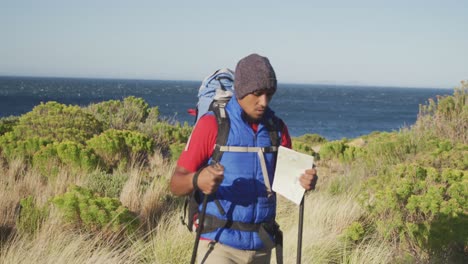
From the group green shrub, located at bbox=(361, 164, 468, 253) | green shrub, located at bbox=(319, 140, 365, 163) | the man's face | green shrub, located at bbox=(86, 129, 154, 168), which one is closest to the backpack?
the man's face

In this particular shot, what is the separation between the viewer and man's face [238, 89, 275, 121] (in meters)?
2.54

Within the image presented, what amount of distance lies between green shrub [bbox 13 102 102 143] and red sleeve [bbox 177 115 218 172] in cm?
673

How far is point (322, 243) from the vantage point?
511 cm

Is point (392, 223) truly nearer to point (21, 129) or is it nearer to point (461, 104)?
point (461, 104)

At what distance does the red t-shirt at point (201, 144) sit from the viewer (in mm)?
2467

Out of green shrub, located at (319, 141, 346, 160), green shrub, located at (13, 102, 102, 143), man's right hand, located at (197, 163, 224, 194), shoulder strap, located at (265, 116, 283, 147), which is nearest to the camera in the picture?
man's right hand, located at (197, 163, 224, 194)

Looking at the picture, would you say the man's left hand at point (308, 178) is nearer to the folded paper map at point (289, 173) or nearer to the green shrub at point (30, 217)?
the folded paper map at point (289, 173)

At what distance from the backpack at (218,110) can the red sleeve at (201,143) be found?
0.10 ft

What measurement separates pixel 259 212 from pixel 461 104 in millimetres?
9289

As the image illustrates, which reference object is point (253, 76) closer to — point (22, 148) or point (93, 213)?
point (93, 213)

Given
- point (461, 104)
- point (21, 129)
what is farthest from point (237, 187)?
point (461, 104)

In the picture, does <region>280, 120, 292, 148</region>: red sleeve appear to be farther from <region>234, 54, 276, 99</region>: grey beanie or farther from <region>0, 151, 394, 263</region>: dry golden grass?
<region>0, 151, 394, 263</region>: dry golden grass

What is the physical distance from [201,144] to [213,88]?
571mm

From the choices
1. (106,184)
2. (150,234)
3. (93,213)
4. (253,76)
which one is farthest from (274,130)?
(106,184)
